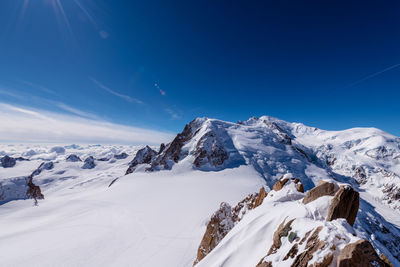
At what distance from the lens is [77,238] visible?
17359 mm

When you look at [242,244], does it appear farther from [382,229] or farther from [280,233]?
[382,229]

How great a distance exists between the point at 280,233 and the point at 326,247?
1953 millimetres

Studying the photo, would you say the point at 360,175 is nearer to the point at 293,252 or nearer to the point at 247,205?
the point at 247,205

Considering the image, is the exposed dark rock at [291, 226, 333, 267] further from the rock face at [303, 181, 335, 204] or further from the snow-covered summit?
the snow-covered summit

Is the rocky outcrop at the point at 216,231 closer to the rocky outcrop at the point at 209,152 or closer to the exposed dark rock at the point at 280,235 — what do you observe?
the exposed dark rock at the point at 280,235

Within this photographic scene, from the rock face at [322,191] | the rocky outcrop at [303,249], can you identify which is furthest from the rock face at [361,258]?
the rock face at [322,191]

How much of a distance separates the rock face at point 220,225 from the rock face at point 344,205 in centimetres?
715

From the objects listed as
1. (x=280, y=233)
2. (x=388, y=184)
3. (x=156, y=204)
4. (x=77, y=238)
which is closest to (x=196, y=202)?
(x=156, y=204)

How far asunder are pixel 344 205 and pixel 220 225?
30.7 feet

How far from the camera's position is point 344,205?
6.91 meters

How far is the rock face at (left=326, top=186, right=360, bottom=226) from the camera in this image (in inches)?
265

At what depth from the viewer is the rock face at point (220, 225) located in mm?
12406

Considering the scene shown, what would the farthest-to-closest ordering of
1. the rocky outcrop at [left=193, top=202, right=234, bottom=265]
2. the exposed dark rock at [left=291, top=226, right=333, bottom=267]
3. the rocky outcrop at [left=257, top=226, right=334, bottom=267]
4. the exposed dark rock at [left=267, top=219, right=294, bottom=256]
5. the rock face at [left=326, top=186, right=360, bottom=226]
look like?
the rocky outcrop at [left=193, top=202, right=234, bottom=265], the rock face at [left=326, top=186, right=360, bottom=226], the exposed dark rock at [left=267, top=219, right=294, bottom=256], the exposed dark rock at [left=291, top=226, right=333, bottom=267], the rocky outcrop at [left=257, top=226, right=334, bottom=267]

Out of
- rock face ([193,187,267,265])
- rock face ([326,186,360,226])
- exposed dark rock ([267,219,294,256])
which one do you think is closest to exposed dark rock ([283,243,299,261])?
exposed dark rock ([267,219,294,256])
